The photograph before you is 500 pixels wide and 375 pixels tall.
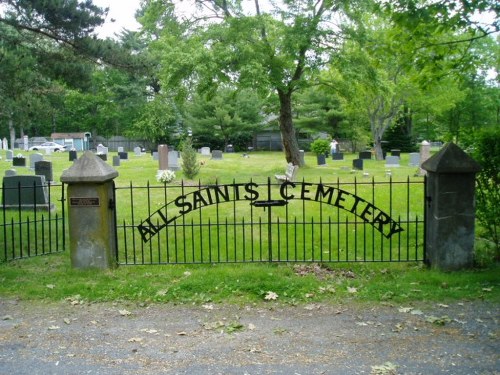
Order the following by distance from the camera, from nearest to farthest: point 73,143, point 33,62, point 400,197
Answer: point 33,62, point 400,197, point 73,143

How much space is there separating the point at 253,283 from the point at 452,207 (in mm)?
2761

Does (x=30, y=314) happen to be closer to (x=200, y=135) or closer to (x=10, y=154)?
(x=10, y=154)

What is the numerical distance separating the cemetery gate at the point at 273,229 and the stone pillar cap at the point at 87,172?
16.5 inches

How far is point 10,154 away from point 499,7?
31.4 meters

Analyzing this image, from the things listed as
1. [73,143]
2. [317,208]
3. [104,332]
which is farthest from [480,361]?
[73,143]

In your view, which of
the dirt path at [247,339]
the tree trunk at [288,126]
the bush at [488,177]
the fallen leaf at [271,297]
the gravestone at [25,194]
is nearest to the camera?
the dirt path at [247,339]

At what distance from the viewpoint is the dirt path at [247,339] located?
14.9ft

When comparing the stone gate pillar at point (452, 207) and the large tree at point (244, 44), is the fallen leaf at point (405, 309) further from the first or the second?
the large tree at point (244, 44)

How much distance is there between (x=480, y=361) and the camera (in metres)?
4.55

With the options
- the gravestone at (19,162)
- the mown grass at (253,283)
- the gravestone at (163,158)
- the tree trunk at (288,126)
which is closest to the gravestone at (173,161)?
the gravestone at (163,158)

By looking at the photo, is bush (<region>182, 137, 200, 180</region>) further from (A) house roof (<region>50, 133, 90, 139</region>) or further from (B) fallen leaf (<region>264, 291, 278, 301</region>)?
(A) house roof (<region>50, 133, 90, 139</region>)

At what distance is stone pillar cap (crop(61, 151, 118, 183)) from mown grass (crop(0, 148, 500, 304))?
4.06 feet

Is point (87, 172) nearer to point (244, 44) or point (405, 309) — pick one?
point (405, 309)

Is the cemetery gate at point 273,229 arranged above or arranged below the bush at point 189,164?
below
